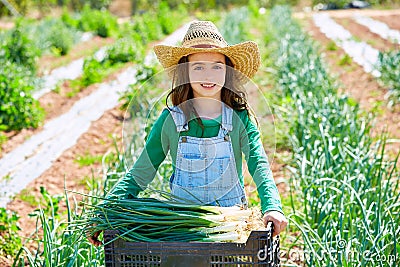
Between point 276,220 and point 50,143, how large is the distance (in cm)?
360

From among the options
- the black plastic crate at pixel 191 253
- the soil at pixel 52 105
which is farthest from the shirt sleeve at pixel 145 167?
the soil at pixel 52 105

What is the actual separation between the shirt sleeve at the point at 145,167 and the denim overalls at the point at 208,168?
0.06 meters

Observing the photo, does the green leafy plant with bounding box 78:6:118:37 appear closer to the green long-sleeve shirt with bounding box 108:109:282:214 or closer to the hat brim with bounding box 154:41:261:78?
the hat brim with bounding box 154:41:261:78

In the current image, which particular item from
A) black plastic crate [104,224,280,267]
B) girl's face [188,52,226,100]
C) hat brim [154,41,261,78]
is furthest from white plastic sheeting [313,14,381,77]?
black plastic crate [104,224,280,267]

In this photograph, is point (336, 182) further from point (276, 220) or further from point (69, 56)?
point (69, 56)

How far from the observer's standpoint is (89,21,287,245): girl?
1945 millimetres

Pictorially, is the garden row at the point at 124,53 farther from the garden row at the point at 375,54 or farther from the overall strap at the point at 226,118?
the garden row at the point at 375,54

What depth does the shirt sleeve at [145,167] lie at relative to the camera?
1.97 metres

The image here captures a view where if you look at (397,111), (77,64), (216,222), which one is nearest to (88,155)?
(397,111)

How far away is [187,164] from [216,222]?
0.34 metres

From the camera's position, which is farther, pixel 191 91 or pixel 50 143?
pixel 50 143

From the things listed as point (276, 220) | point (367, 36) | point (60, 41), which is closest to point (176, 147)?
point (276, 220)

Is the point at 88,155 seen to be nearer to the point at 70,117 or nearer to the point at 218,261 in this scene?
the point at 70,117

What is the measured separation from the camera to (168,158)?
3281 millimetres
